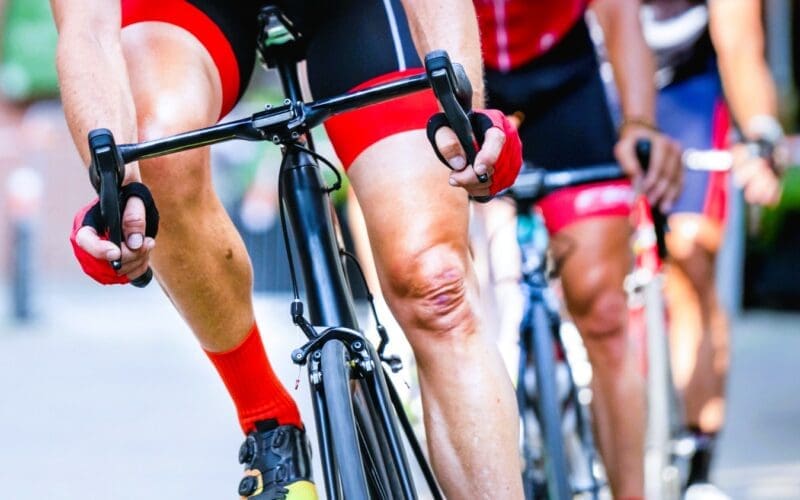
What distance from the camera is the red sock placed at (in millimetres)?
3352

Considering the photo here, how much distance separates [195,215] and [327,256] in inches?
13.1

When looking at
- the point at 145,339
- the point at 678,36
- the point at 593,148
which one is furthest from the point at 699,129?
the point at 145,339

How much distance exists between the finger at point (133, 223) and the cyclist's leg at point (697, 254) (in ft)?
9.73

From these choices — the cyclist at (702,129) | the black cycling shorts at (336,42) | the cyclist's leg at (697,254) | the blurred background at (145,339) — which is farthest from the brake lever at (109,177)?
the cyclist's leg at (697,254)

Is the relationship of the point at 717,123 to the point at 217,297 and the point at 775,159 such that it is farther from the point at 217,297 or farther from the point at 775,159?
the point at 217,297

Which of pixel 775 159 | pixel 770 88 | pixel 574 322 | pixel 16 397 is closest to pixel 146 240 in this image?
pixel 574 322


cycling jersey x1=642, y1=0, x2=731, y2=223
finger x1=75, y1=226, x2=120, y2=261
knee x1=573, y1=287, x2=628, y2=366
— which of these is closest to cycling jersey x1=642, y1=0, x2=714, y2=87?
cycling jersey x1=642, y1=0, x2=731, y2=223

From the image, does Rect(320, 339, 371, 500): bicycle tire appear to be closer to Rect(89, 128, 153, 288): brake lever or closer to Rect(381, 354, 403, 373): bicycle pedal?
Rect(381, 354, 403, 373): bicycle pedal

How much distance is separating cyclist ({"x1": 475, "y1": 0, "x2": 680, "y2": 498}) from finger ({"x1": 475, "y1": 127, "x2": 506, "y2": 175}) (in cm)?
160

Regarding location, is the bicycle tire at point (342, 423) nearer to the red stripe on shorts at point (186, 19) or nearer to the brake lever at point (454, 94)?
the brake lever at point (454, 94)

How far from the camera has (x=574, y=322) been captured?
4.36m

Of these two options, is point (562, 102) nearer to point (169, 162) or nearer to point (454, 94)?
point (169, 162)

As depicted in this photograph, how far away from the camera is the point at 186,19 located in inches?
126

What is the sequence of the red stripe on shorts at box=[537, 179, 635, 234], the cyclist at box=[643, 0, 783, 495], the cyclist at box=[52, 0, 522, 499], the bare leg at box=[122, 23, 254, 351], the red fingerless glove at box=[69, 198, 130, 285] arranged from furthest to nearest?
1. the cyclist at box=[643, 0, 783, 495]
2. the red stripe on shorts at box=[537, 179, 635, 234]
3. the bare leg at box=[122, 23, 254, 351]
4. the cyclist at box=[52, 0, 522, 499]
5. the red fingerless glove at box=[69, 198, 130, 285]
